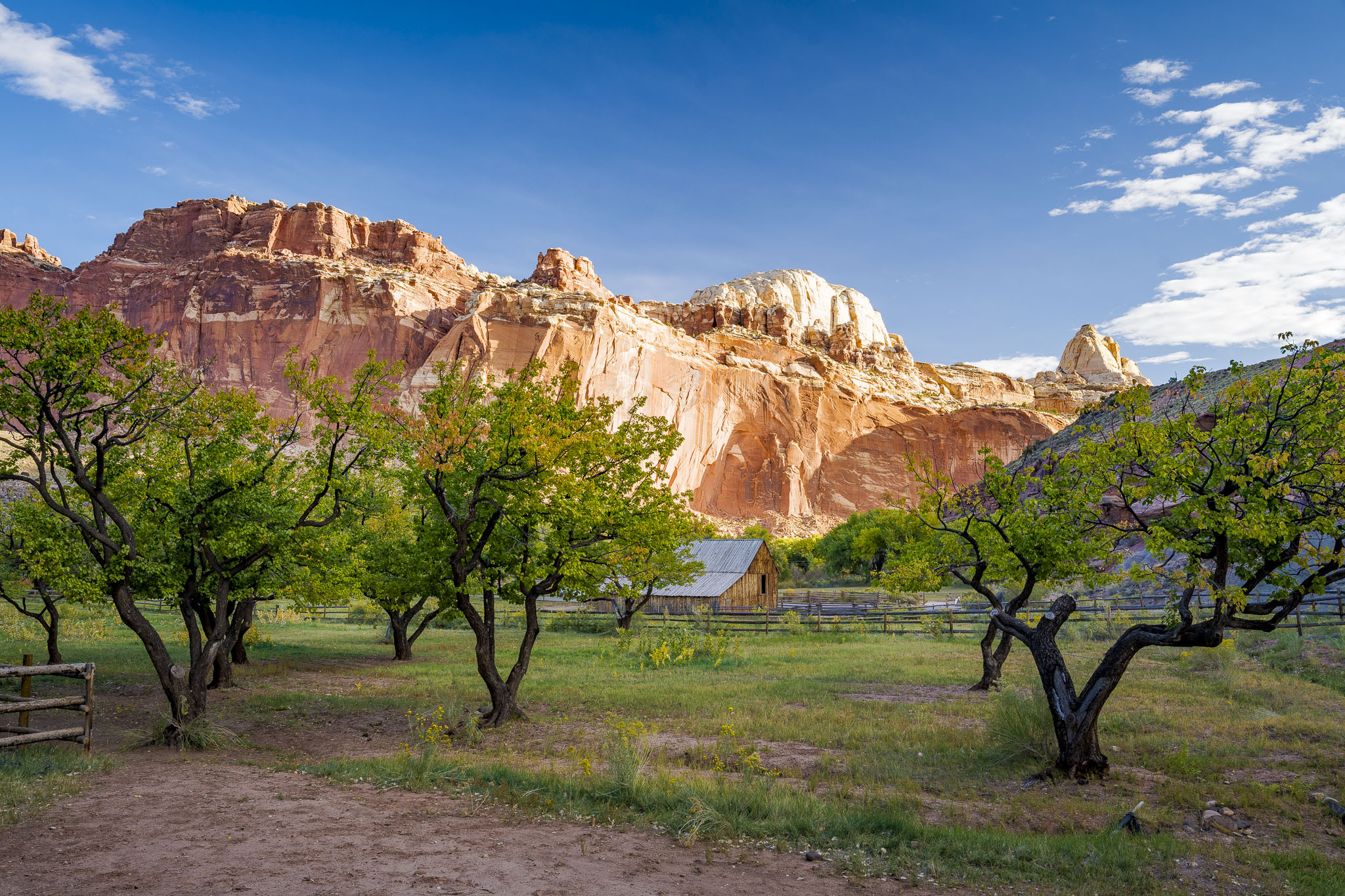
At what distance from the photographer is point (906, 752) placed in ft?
38.4

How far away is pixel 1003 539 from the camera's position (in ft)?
47.4

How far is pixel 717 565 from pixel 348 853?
38133 mm

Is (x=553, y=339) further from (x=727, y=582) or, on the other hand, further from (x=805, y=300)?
(x=805, y=300)

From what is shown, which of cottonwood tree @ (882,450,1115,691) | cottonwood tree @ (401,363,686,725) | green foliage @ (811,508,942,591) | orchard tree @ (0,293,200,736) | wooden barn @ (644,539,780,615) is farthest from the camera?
green foliage @ (811,508,942,591)

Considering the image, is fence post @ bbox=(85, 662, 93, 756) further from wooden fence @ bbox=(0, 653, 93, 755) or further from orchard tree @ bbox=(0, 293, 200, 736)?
orchard tree @ bbox=(0, 293, 200, 736)

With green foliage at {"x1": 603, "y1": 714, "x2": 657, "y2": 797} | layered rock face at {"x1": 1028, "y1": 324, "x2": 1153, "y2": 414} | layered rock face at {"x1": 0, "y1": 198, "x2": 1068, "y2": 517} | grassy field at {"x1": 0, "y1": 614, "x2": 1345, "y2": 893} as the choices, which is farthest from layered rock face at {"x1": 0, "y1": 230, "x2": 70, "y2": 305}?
layered rock face at {"x1": 1028, "y1": 324, "x2": 1153, "y2": 414}

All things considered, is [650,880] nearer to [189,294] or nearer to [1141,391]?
[1141,391]

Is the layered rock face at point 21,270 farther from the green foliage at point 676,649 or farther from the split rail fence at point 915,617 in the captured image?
the green foliage at point 676,649

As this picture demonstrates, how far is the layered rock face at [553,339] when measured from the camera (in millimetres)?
99375

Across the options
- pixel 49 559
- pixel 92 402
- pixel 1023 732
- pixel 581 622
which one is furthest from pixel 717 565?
pixel 92 402

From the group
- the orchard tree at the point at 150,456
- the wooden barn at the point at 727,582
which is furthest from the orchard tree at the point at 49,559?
the wooden barn at the point at 727,582

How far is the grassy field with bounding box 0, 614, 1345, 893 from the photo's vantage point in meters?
7.37

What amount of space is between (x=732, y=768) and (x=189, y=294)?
408 ft

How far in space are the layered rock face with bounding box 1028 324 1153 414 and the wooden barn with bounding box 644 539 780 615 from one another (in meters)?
108
